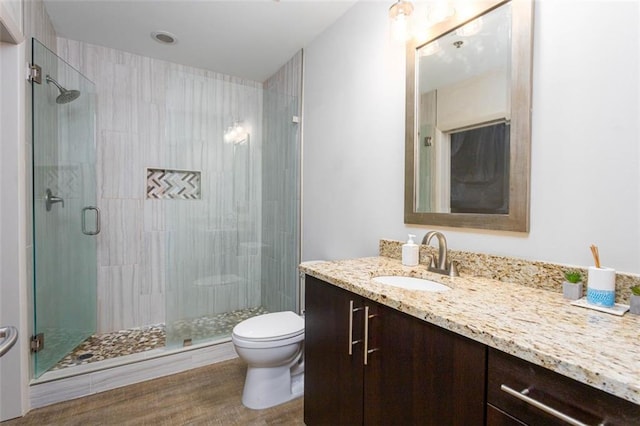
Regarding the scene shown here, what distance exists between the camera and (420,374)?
3.01ft

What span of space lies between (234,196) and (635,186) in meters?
2.38

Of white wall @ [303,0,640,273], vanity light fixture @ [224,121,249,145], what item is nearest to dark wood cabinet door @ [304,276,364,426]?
white wall @ [303,0,640,273]

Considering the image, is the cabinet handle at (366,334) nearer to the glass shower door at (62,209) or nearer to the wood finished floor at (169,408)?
the wood finished floor at (169,408)

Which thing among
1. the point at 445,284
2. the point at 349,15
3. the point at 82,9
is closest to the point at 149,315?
the point at 82,9

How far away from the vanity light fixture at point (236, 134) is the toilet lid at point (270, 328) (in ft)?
4.88

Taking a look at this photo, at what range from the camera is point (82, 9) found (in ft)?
6.73

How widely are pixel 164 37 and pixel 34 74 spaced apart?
934 mm

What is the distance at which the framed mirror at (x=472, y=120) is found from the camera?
1.16m

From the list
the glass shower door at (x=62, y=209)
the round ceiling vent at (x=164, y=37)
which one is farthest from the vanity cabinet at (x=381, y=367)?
the round ceiling vent at (x=164, y=37)

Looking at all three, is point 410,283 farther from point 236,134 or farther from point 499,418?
point 236,134

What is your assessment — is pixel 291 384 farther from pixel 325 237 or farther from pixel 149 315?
pixel 149 315

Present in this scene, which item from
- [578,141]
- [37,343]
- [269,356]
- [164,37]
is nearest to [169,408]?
[269,356]

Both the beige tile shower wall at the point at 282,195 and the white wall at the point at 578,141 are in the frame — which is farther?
the beige tile shower wall at the point at 282,195

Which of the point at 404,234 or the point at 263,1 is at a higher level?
the point at 263,1
